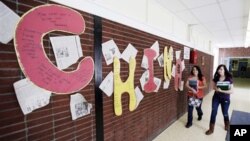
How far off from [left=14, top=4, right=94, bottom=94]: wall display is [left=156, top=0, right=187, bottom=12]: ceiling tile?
209 centimetres

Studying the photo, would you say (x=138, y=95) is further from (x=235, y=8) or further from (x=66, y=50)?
(x=235, y=8)

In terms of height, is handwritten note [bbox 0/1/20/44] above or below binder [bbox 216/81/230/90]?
above

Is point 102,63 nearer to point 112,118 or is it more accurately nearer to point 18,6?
point 112,118

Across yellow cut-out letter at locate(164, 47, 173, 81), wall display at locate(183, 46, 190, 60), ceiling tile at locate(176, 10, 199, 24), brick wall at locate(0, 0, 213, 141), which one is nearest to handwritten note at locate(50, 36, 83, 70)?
brick wall at locate(0, 0, 213, 141)

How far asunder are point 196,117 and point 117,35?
12.1 ft

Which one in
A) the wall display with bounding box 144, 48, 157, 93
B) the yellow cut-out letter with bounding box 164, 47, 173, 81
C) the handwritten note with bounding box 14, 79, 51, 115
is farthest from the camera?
the yellow cut-out letter with bounding box 164, 47, 173, 81

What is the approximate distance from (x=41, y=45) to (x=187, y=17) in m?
3.84

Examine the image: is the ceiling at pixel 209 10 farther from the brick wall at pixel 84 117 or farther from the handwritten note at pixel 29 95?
the handwritten note at pixel 29 95

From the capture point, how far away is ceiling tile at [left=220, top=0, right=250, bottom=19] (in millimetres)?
3250

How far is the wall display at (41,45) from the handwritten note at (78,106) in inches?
3.5

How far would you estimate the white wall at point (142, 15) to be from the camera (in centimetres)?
193

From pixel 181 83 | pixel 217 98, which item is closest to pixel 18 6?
pixel 217 98

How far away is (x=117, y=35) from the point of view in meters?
2.31

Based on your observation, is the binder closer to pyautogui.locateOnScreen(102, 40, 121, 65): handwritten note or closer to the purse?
the purse
